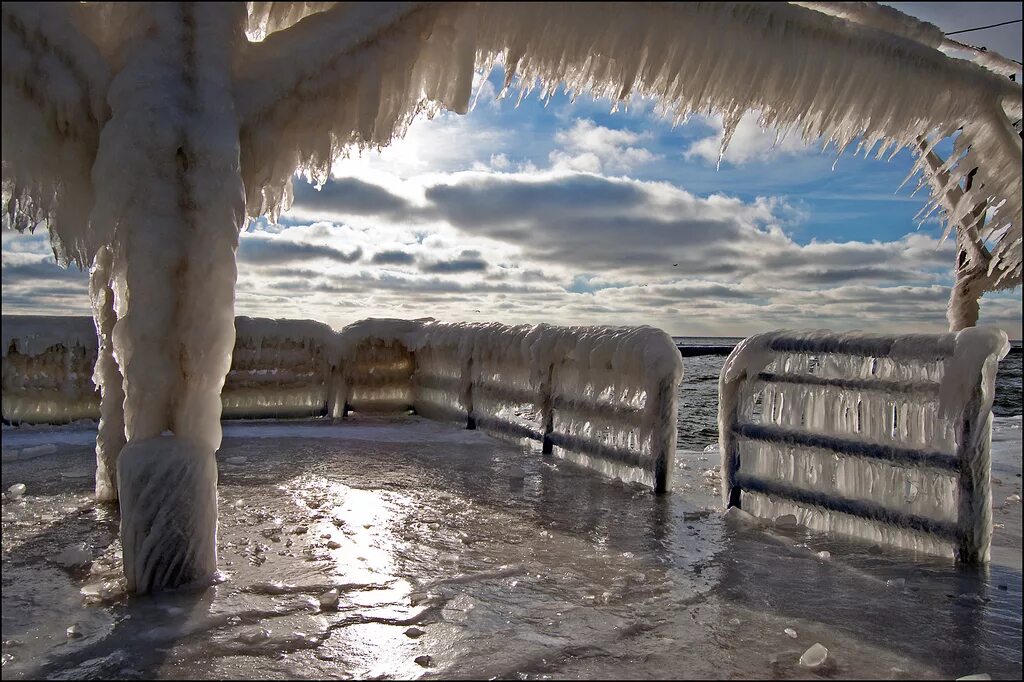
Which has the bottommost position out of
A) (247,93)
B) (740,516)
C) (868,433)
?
(740,516)

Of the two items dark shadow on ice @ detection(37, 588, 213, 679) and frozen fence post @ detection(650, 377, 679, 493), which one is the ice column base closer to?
dark shadow on ice @ detection(37, 588, 213, 679)

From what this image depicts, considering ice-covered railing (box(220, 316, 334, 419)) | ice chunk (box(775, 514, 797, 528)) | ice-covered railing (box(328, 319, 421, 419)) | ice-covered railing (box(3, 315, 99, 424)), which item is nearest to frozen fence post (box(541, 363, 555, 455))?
ice chunk (box(775, 514, 797, 528))

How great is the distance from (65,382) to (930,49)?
951cm

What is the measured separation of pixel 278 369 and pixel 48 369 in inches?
107

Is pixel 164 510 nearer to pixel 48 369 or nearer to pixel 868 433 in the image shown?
pixel 868 433

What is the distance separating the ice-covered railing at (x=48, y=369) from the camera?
26.5ft

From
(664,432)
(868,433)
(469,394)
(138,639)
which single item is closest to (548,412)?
(664,432)

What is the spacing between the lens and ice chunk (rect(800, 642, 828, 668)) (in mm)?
2434

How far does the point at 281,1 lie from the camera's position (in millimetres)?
3498

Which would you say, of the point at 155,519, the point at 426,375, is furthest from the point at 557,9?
the point at 426,375

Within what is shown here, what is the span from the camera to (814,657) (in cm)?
245

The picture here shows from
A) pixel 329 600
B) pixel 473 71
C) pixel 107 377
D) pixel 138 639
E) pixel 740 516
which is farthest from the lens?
pixel 740 516

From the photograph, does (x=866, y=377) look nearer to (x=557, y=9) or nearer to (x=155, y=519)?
(x=557, y=9)

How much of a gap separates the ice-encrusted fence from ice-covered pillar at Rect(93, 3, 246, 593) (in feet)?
10.9
